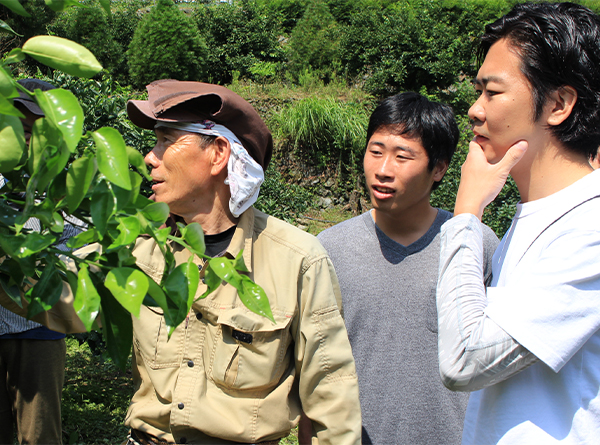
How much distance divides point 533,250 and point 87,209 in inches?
40.6

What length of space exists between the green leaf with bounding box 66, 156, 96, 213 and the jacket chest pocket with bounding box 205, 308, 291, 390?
109cm

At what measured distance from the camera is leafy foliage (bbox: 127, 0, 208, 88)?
Answer: 39.7 feet

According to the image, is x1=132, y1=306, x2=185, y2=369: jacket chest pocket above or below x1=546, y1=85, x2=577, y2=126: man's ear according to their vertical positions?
below

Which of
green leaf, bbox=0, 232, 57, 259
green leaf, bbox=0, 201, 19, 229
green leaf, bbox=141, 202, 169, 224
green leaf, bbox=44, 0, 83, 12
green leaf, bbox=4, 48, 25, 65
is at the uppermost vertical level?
green leaf, bbox=44, 0, 83, 12

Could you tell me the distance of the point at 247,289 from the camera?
0.73 metres

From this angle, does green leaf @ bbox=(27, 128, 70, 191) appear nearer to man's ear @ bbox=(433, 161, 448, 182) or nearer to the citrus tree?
the citrus tree

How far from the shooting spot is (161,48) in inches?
474

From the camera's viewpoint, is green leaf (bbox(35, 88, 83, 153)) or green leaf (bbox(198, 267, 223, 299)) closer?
green leaf (bbox(35, 88, 83, 153))

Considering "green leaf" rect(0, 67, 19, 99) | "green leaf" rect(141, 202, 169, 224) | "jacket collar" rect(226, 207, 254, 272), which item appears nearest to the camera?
"green leaf" rect(0, 67, 19, 99)

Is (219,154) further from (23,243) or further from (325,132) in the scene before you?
(325,132)

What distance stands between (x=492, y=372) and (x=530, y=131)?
630 mm

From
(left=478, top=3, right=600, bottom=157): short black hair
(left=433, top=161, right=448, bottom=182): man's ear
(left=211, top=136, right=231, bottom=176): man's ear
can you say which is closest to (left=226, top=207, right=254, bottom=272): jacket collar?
(left=211, top=136, right=231, bottom=176): man's ear

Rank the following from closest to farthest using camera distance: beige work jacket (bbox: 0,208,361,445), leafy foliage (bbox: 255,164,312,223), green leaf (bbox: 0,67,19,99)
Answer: green leaf (bbox: 0,67,19,99) < beige work jacket (bbox: 0,208,361,445) < leafy foliage (bbox: 255,164,312,223)

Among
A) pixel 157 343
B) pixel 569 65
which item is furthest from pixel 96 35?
pixel 569 65
